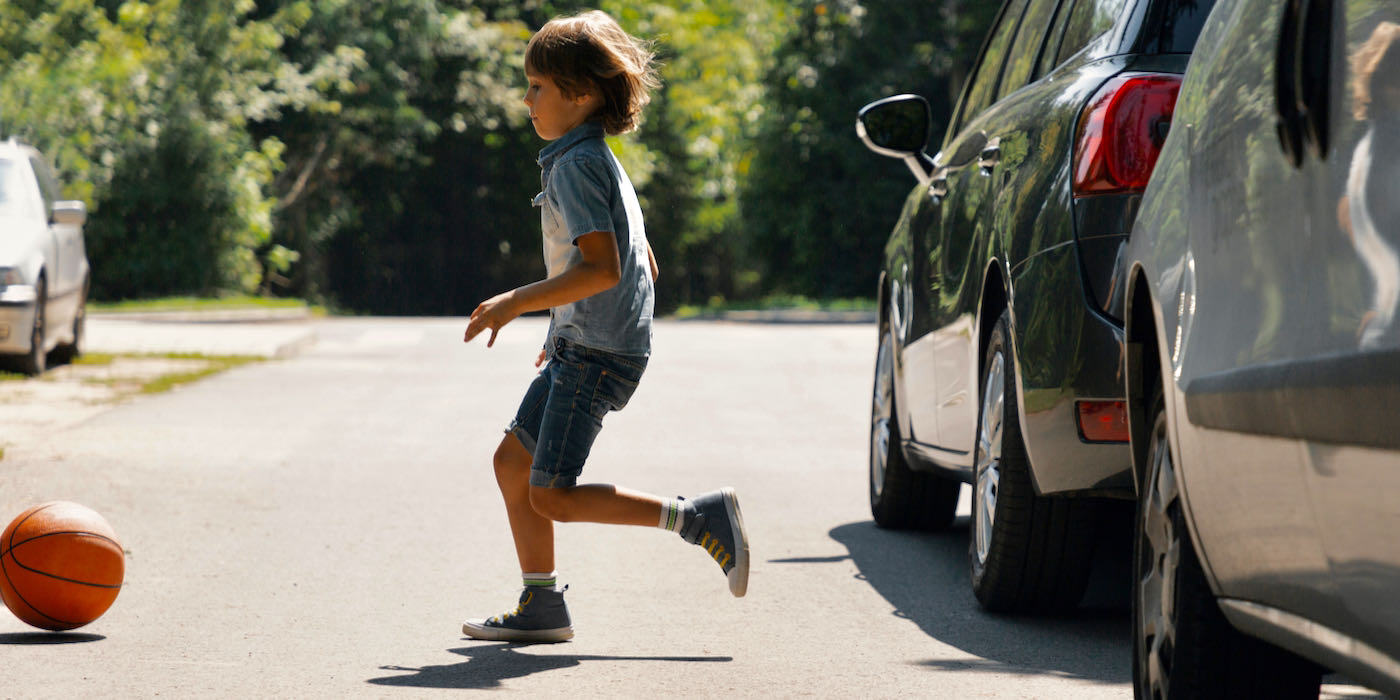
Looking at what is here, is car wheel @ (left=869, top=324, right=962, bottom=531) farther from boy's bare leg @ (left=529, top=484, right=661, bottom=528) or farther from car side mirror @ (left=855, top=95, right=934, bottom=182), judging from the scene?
boy's bare leg @ (left=529, top=484, right=661, bottom=528)

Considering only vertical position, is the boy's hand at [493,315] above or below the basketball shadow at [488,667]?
above

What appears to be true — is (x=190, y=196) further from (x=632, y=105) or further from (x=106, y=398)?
(x=632, y=105)

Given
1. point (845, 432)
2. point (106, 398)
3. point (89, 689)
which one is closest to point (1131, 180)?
point (89, 689)

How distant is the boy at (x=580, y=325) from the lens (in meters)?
4.78

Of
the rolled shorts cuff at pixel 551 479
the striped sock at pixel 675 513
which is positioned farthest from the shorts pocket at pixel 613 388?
the striped sock at pixel 675 513

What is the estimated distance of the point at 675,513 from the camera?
5039 mm

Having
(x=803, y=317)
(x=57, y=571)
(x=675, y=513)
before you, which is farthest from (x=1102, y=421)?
(x=803, y=317)

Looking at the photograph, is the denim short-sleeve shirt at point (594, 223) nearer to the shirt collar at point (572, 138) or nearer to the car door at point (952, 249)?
the shirt collar at point (572, 138)

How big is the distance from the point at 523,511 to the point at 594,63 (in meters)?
1.18

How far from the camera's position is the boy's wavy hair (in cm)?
484

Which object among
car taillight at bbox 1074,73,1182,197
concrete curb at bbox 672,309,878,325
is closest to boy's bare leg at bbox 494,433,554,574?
car taillight at bbox 1074,73,1182,197

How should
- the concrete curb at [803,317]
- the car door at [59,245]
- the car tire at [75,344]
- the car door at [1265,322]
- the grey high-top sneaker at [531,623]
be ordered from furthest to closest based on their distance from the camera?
the concrete curb at [803,317]
the car tire at [75,344]
the car door at [59,245]
the grey high-top sneaker at [531,623]
the car door at [1265,322]

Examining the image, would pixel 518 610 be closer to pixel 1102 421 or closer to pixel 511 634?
pixel 511 634

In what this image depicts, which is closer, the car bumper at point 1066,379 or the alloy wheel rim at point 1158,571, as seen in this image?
the alloy wheel rim at point 1158,571
